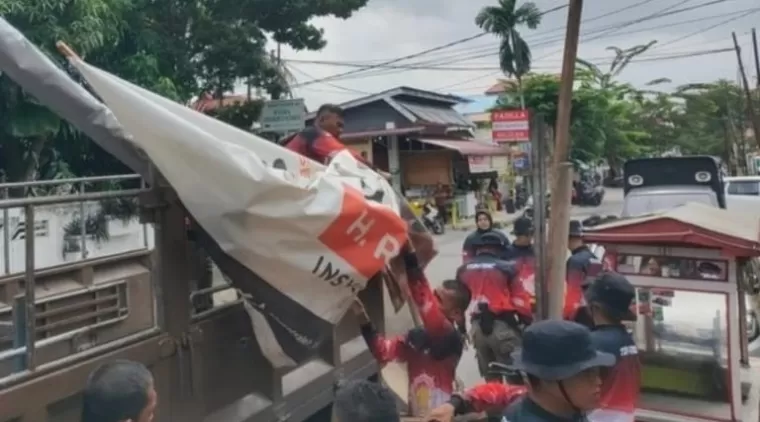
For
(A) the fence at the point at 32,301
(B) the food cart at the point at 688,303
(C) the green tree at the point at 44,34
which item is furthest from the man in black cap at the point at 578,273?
(C) the green tree at the point at 44,34

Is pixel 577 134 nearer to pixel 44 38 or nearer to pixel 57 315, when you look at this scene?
pixel 44 38

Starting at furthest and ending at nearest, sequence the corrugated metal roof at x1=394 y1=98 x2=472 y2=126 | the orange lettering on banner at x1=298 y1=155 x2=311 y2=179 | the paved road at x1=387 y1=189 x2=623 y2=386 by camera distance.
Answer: the corrugated metal roof at x1=394 y1=98 x2=472 y2=126 → the paved road at x1=387 y1=189 x2=623 y2=386 → the orange lettering on banner at x1=298 y1=155 x2=311 y2=179

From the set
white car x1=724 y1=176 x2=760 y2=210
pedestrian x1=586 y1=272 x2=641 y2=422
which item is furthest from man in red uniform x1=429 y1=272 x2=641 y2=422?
white car x1=724 y1=176 x2=760 y2=210

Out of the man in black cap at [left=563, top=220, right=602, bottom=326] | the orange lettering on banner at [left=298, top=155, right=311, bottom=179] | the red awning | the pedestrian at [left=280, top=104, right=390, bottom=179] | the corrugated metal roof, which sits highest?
the corrugated metal roof

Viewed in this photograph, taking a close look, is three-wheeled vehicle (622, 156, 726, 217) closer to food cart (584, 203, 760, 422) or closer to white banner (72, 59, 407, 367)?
food cart (584, 203, 760, 422)

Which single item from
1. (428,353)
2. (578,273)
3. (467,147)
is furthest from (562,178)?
(467,147)

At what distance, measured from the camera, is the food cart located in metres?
4.92

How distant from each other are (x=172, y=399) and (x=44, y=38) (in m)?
7.96

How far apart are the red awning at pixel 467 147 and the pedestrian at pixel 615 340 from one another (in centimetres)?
2086

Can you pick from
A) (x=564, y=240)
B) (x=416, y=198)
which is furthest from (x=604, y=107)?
(x=564, y=240)

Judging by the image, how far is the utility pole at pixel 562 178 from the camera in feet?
11.7

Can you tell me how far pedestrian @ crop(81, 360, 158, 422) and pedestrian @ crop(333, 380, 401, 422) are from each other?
506 millimetres

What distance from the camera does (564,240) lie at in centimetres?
359

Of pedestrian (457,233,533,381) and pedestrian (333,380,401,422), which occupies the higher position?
pedestrian (333,380,401,422)
